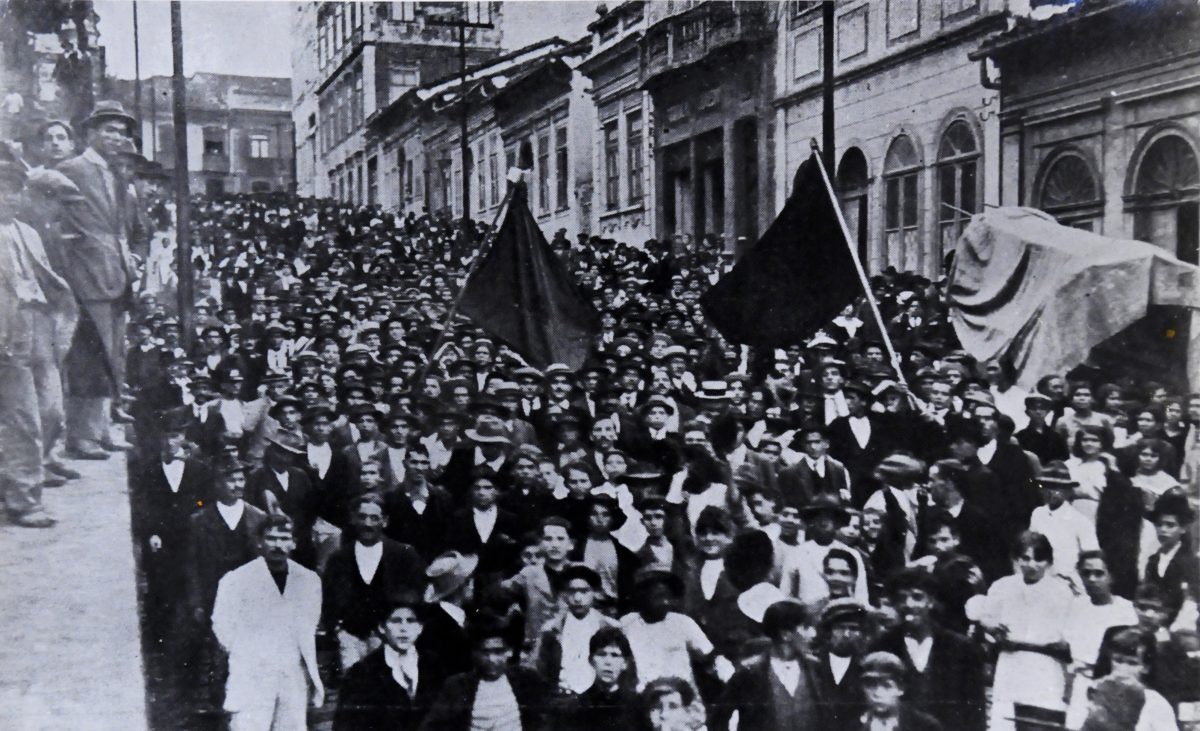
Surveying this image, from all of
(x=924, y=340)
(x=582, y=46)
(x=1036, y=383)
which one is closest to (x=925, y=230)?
(x=924, y=340)

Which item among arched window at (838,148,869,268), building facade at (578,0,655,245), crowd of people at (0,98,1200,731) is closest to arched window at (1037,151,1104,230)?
crowd of people at (0,98,1200,731)

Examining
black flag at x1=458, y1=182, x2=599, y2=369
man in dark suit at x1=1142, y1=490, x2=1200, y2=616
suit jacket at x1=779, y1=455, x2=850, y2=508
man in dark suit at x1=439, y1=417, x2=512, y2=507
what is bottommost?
man in dark suit at x1=1142, y1=490, x2=1200, y2=616

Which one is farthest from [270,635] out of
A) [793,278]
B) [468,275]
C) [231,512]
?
[793,278]

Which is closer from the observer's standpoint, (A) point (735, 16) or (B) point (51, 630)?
(B) point (51, 630)

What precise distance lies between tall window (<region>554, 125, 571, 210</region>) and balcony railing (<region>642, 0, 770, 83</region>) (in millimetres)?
609

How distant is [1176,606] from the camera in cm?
555

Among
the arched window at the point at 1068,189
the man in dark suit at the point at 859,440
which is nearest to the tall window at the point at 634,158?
the man in dark suit at the point at 859,440

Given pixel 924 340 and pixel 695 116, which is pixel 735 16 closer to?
pixel 695 116

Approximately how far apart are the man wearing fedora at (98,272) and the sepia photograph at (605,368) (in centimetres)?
2

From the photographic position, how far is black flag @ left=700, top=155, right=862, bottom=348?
6.28m

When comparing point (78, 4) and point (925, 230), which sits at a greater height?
point (78, 4)

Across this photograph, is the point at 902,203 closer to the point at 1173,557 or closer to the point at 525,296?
the point at 525,296

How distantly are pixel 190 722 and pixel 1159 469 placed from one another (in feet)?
A: 15.1

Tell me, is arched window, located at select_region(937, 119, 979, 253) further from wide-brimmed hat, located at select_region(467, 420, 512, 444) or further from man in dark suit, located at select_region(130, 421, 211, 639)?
man in dark suit, located at select_region(130, 421, 211, 639)
